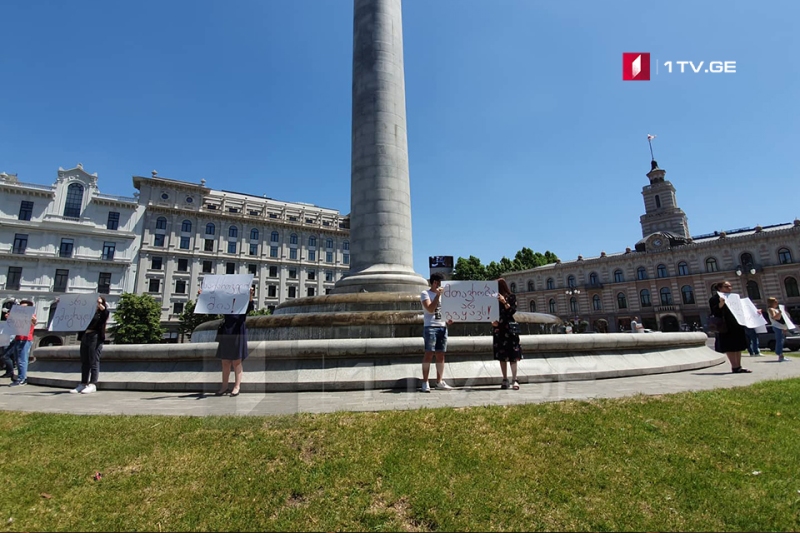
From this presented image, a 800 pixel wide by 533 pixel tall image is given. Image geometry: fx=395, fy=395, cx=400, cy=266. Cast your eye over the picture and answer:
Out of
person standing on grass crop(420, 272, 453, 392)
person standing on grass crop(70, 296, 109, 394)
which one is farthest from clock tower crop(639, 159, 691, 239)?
person standing on grass crop(70, 296, 109, 394)

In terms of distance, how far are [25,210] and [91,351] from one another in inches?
2372

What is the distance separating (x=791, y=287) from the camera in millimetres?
50438

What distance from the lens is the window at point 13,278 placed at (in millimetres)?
47844

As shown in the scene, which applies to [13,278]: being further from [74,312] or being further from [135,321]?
[74,312]

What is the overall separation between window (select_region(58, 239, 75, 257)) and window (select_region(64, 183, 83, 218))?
158 inches

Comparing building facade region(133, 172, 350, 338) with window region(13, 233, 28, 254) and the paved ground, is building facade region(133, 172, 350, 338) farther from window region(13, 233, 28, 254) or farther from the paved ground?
the paved ground

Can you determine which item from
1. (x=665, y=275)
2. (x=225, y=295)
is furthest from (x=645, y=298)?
(x=225, y=295)

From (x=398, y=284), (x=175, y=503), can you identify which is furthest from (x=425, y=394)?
(x=398, y=284)

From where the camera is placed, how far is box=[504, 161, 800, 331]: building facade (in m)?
51.9

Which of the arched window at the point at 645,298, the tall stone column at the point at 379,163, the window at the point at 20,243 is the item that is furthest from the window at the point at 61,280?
the arched window at the point at 645,298

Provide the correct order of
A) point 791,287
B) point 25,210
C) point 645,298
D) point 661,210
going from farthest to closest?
point 661,210
point 645,298
point 25,210
point 791,287

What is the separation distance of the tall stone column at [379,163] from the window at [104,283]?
5364 centimetres

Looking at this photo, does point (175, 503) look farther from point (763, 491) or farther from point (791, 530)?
point (763, 491)

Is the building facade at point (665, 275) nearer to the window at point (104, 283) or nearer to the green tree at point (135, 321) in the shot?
the green tree at point (135, 321)
